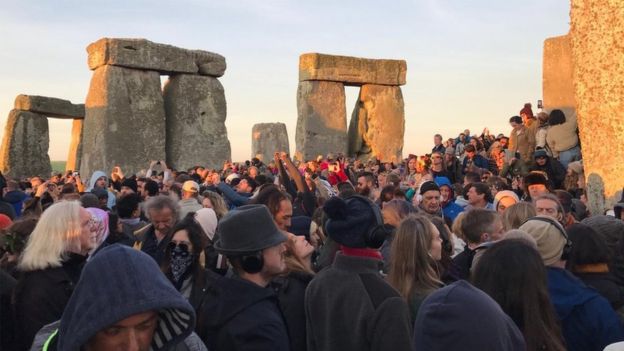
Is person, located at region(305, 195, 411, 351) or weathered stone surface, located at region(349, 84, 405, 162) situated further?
weathered stone surface, located at region(349, 84, 405, 162)

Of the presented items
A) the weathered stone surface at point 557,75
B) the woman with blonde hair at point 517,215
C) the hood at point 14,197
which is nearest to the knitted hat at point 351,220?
the woman with blonde hair at point 517,215

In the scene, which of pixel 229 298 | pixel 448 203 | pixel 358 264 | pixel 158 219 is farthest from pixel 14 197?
pixel 358 264

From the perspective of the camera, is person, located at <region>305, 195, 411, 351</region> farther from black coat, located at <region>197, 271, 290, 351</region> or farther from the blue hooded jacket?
the blue hooded jacket

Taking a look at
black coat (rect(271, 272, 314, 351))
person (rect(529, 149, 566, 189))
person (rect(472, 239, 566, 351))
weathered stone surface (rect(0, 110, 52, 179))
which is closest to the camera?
person (rect(472, 239, 566, 351))

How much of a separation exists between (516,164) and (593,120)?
370 cm

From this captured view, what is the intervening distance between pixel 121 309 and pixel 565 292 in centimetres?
212

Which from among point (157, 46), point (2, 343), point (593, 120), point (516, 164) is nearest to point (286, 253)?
point (2, 343)

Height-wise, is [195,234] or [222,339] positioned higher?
[195,234]

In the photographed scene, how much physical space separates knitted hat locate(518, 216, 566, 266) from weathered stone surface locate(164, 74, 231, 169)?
1673 cm

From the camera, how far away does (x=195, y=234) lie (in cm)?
420

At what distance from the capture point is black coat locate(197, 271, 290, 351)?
117 inches

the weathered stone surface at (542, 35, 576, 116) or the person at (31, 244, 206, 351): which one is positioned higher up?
the weathered stone surface at (542, 35, 576, 116)

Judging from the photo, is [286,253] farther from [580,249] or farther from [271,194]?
[580,249]

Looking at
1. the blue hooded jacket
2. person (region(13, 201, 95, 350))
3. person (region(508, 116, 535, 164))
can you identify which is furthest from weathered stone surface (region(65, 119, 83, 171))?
the blue hooded jacket
